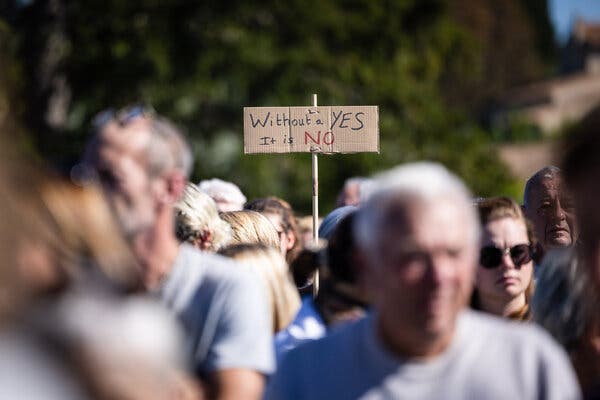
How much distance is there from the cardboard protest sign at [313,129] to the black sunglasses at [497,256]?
147 cm

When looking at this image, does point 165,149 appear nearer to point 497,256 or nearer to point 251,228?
point 497,256

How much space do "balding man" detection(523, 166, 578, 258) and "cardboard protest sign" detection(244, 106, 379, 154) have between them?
732 millimetres

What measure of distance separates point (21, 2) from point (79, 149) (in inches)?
118

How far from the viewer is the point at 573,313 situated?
2.89m

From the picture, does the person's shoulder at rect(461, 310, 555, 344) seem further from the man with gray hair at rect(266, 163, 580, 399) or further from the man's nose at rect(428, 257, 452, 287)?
the man's nose at rect(428, 257, 452, 287)

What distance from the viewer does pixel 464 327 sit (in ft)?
8.18

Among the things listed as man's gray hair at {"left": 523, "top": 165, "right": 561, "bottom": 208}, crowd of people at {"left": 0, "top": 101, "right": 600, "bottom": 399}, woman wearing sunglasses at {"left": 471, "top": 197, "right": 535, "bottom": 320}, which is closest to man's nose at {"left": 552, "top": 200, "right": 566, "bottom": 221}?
man's gray hair at {"left": 523, "top": 165, "right": 561, "bottom": 208}

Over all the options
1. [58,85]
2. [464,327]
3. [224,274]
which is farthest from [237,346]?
[58,85]

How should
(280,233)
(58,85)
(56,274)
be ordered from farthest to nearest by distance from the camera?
(58,85) → (280,233) → (56,274)

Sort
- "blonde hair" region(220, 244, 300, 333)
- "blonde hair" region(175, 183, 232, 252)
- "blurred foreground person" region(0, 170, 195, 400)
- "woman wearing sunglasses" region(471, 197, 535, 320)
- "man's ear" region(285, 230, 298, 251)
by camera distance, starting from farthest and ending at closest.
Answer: "man's ear" region(285, 230, 298, 251), "woman wearing sunglasses" region(471, 197, 535, 320), "blonde hair" region(175, 183, 232, 252), "blonde hair" region(220, 244, 300, 333), "blurred foreground person" region(0, 170, 195, 400)

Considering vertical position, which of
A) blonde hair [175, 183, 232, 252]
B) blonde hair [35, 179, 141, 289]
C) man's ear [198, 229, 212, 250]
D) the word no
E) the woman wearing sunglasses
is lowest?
the woman wearing sunglasses

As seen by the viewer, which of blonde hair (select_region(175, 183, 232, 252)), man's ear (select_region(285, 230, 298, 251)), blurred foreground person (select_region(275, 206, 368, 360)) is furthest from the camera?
man's ear (select_region(285, 230, 298, 251))

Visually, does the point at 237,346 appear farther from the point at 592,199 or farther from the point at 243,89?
the point at 243,89

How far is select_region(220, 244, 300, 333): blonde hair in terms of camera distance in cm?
312
